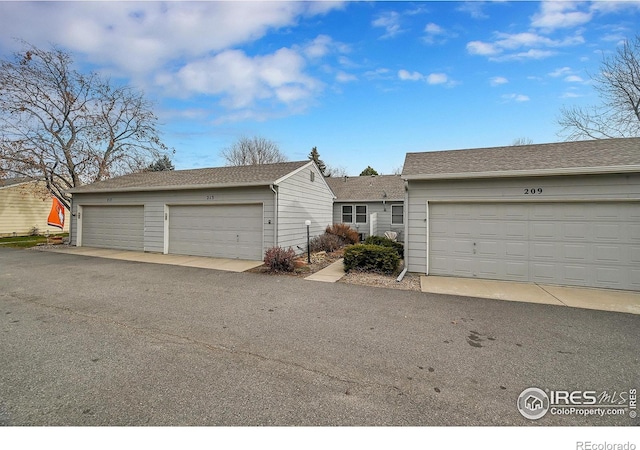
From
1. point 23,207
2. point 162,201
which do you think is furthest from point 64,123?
point 162,201

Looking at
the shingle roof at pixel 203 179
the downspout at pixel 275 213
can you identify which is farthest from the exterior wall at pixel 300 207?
the shingle roof at pixel 203 179

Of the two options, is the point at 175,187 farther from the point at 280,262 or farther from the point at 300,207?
the point at 280,262

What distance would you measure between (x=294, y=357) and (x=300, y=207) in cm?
892

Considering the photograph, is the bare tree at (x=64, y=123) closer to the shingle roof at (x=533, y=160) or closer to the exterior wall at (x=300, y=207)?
the exterior wall at (x=300, y=207)

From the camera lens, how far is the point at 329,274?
25.3 feet

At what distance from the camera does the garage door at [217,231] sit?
9.99m

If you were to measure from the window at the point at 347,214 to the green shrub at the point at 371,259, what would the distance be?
9451 millimetres

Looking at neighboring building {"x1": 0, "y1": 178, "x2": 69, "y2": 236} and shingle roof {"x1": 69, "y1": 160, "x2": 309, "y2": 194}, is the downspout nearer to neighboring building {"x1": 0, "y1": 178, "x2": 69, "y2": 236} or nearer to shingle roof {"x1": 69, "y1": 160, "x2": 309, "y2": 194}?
shingle roof {"x1": 69, "y1": 160, "x2": 309, "y2": 194}

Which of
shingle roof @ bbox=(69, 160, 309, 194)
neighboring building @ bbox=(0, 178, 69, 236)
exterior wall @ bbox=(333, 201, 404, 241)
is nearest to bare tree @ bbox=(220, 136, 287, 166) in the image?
neighboring building @ bbox=(0, 178, 69, 236)

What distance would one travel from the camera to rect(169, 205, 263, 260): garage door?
393 inches

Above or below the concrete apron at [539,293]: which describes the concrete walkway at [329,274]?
above

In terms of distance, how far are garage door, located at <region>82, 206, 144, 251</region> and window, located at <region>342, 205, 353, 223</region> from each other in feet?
36.4
